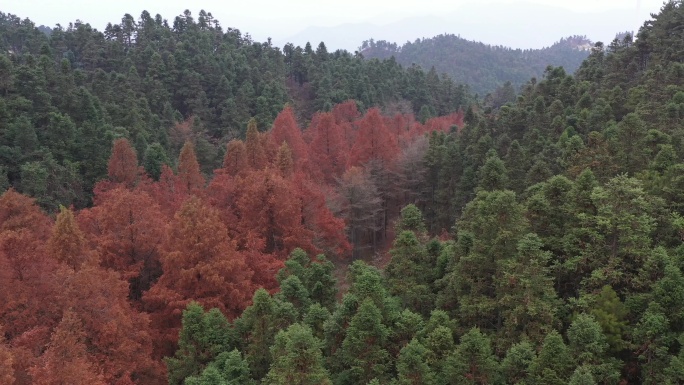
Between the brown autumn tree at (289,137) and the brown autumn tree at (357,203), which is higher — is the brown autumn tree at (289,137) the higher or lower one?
the higher one

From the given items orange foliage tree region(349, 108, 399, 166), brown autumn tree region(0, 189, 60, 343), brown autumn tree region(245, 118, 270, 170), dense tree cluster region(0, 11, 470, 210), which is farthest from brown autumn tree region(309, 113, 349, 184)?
brown autumn tree region(0, 189, 60, 343)

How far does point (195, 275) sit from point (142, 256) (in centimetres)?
514

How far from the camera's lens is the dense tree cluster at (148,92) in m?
48.3

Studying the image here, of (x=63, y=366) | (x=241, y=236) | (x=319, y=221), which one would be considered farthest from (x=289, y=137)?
(x=63, y=366)

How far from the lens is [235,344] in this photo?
22469mm

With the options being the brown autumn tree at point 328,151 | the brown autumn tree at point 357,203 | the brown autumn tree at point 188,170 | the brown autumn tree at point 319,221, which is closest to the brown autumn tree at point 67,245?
the brown autumn tree at point 319,221

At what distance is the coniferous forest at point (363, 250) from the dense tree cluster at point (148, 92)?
436 mm

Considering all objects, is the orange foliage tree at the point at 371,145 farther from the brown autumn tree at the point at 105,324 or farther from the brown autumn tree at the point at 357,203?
the brown autumn tree at the point at 105,324

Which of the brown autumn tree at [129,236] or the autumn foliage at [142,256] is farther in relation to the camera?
the brown autumn tree at [129,236]

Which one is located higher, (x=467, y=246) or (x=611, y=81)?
(x=611, y=81)

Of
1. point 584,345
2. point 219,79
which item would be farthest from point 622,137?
point 219,79

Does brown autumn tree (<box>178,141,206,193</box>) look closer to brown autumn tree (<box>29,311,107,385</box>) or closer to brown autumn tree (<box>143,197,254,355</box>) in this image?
brown autumn tree (<box>143,197,254,355</box>)

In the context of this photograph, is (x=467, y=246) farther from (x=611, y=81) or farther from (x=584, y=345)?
(x=611, y=81)

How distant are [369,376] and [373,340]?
1341mm
